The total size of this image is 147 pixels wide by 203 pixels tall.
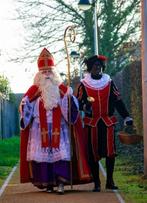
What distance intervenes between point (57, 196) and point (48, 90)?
5.04 feet

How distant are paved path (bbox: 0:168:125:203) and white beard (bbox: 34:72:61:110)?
123cm

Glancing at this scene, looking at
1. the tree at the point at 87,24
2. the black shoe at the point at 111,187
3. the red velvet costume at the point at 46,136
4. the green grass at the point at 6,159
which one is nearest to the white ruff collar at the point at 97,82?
the red velvet costume at the point at 46,136

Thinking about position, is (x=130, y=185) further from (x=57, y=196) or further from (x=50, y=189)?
(x=57, y=196)

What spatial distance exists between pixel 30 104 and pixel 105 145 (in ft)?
3.97

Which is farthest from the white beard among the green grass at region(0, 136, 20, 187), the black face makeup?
the green grass at region(0, 136, 20, 187)

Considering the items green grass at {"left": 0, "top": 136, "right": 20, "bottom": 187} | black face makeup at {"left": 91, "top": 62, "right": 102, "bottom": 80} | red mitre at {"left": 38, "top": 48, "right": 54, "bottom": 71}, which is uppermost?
red mitre at {"left": 38, "top": 48, "right": 54, "bottom": 71}

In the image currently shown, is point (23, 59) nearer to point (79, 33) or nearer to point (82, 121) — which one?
point (79, 33)

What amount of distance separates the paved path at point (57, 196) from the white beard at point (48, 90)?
4.03 feet

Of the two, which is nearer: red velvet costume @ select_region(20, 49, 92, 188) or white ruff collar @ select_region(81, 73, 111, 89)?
red velvet costume @ select_region(20, 49, 92, 188)

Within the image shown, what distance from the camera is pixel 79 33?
35625 mm

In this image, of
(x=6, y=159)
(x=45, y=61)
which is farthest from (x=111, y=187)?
(x=6, y=159)

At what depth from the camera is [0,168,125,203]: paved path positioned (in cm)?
973

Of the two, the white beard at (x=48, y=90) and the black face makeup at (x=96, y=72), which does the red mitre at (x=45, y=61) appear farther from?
the black face makeup at (x=96, y=72)

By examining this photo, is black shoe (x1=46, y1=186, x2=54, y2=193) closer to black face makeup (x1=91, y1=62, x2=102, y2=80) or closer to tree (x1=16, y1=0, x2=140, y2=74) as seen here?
black face makeup (x1=91, y1=62, x2=102, y2=80)
